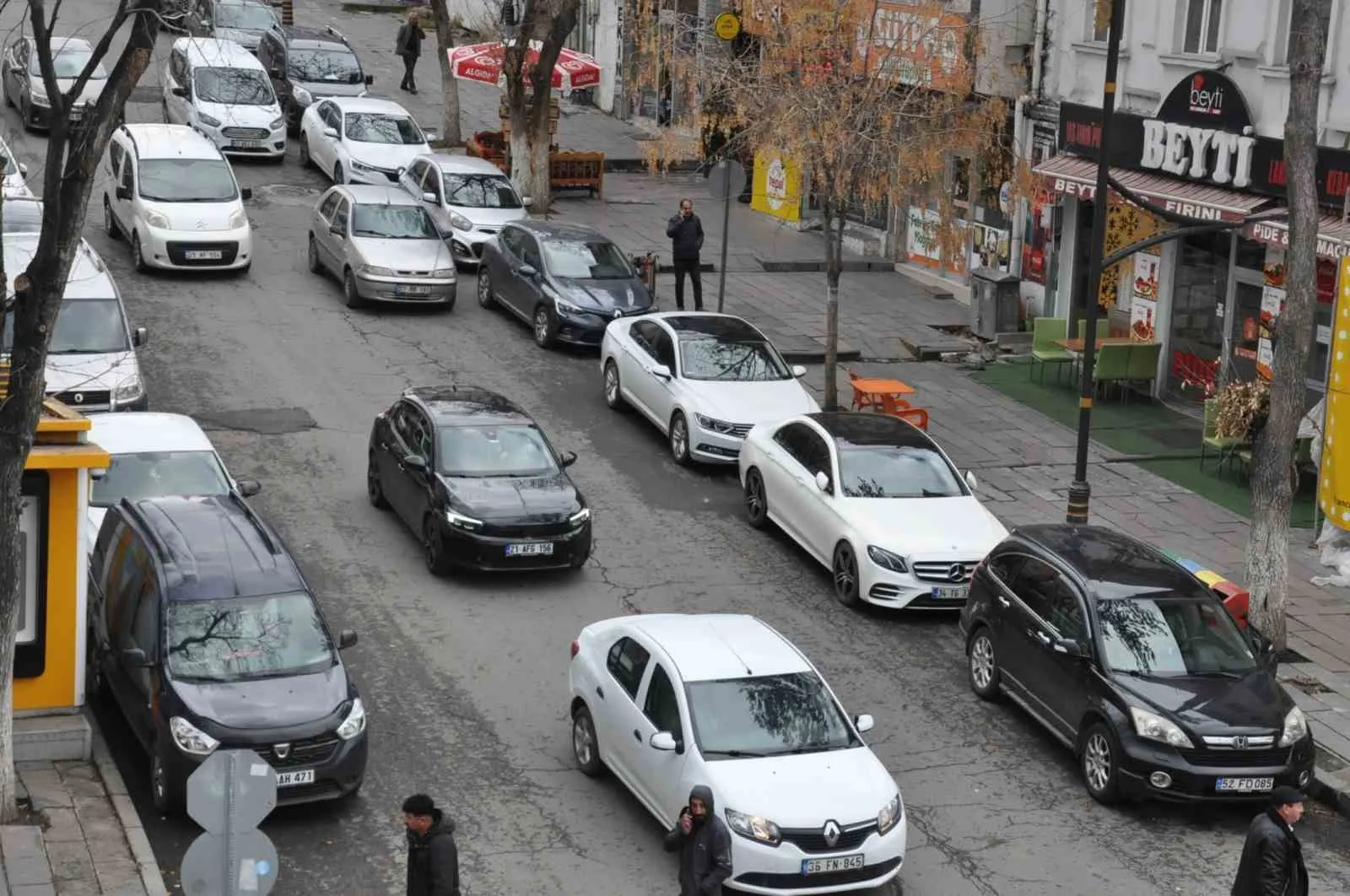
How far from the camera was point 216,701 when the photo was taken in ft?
45.4

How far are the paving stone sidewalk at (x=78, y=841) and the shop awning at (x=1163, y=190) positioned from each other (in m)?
15.7

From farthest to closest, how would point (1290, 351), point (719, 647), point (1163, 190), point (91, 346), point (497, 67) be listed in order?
point (497, 67)
point (1163, 190)
point (91, 346)
point (1290, 351)
point (719, 647)

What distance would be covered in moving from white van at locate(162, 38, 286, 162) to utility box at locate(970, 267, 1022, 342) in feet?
49.4

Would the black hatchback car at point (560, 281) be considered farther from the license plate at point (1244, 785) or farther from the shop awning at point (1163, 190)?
the license plate at point (1244, 785)

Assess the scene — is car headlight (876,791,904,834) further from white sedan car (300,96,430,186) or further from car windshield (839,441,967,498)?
white sedan car (300,96,430,186)

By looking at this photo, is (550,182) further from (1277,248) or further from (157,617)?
(157,617)

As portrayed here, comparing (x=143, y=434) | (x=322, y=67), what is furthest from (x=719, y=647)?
(x=322, y=67)

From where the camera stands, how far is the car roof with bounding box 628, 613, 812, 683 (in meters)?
14.1

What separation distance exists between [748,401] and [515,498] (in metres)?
4.65

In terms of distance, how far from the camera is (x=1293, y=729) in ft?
49.1

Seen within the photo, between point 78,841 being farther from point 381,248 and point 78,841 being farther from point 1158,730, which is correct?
point 381,248

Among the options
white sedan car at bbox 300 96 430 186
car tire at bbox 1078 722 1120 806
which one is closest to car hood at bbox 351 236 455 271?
white sedan car at bbox 300 96 430 186

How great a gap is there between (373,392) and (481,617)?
23.1 feet

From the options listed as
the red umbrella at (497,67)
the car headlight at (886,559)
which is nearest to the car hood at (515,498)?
the car headlight at (886,559)
